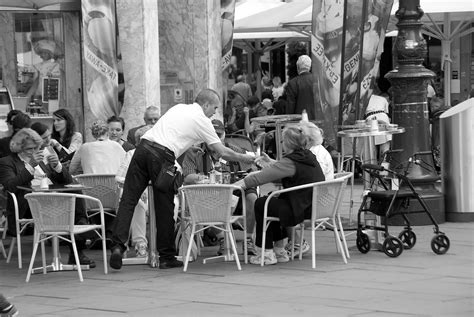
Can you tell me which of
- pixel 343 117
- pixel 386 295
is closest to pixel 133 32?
pixel 343 117

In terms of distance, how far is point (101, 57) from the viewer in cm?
1482

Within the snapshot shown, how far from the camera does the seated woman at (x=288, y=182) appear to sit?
1025cm

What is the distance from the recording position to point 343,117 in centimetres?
1348

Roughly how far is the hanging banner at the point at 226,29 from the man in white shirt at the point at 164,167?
685cm

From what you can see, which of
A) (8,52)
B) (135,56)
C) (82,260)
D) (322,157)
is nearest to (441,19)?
(135,56)

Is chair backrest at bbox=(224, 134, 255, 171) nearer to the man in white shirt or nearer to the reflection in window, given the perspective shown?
the reflection in window

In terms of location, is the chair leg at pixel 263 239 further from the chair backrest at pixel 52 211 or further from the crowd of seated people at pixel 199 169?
the chair backrest at pixel 52 211

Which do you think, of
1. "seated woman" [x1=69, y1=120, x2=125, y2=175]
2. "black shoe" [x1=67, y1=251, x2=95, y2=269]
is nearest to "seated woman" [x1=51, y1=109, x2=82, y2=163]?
"seated woman" [x1=69, y1=120, x2=125, y2=175]

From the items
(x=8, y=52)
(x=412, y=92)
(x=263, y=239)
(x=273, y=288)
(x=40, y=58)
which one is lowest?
(x=273, y=288)

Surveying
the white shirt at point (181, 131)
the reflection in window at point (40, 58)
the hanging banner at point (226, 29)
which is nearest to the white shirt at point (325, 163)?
the white shirt at point (181, 131)

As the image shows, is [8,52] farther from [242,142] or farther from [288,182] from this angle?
[288,182]

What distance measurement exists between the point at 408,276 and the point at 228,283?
1456mm

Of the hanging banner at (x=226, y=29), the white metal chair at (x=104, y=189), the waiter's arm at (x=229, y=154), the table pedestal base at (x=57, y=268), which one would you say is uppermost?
the hanging banner at (x=226, y=29)

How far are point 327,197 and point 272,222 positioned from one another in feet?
1.75
